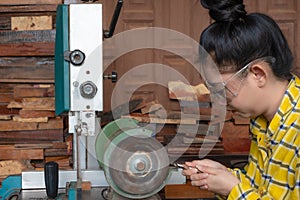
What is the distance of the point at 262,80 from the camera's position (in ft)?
3.77

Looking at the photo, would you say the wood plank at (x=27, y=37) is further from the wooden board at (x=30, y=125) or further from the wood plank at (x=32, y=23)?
the wooden board at (x=30, y=125)

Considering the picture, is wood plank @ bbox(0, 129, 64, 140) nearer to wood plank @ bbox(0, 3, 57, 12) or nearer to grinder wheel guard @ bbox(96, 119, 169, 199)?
wood plank @ bbox(0, 3, 57, 12)

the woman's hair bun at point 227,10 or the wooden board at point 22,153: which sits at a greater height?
the woman's hair bun at point 227,10

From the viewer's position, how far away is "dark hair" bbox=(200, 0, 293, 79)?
1.13 m

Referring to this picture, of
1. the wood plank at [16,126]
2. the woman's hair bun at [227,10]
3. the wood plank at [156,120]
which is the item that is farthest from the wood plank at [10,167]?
the woman's hair bun at [227,10]

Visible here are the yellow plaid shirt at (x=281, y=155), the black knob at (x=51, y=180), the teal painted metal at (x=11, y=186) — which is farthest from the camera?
the teal painted metal at (x=11, y=186)

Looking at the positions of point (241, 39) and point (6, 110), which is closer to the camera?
point (241, 39)

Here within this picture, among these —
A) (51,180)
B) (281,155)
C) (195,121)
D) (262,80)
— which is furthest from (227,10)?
(195,121)

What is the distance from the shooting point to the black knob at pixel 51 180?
133 centimetres

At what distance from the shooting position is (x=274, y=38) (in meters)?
1.14

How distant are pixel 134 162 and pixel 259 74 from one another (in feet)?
1.21

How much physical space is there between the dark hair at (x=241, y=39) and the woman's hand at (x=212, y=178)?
28 centimetres

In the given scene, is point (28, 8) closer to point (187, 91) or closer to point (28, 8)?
point (28, 8)

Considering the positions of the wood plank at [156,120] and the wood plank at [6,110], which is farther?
the wood plank at [6,110]
